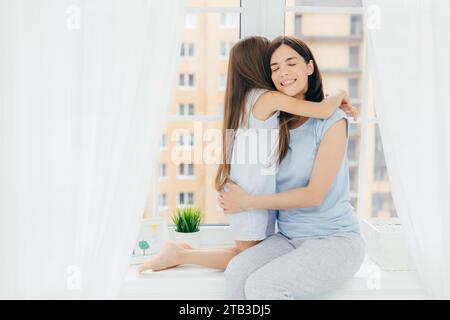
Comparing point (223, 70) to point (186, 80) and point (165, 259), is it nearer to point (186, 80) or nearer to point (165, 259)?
point (186, 80)

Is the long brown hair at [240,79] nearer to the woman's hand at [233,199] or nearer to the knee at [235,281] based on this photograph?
the woman's hand at [233,199]

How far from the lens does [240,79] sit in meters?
1.77

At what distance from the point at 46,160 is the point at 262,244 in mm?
777

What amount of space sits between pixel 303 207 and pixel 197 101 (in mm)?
1242

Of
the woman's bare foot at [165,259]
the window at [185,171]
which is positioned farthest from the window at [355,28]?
the woman's bare foot at [165,259]

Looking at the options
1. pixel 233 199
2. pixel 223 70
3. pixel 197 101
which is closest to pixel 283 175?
pixel 233 199

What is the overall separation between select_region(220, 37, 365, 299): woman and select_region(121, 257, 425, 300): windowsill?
0.07 meters

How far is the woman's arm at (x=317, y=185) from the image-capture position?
5.57 feet

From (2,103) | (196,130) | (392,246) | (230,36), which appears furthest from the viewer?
(230,36)

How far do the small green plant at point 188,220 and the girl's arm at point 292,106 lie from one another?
19.5 inches

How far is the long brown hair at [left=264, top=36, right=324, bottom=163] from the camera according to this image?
1759mm

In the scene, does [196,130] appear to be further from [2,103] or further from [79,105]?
[2,103]

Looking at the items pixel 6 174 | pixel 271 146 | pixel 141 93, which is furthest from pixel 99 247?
pixel 271 146

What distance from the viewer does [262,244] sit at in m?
1.75
